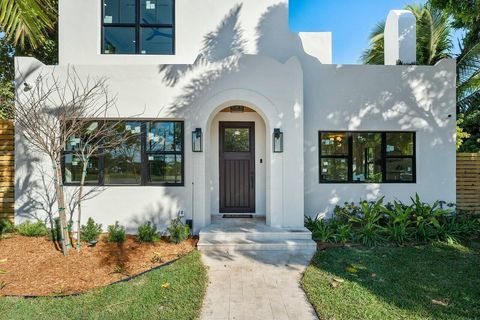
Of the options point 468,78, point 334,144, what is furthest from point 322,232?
point 468,78

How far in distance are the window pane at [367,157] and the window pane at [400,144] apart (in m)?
0.27

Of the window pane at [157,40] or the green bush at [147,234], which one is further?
the window pane at [157,40]

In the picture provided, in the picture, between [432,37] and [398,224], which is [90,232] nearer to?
[398,224]

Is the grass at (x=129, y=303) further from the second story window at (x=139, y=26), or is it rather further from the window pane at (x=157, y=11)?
the window pane at (x=157, y=11)

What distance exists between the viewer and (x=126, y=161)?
281 inches

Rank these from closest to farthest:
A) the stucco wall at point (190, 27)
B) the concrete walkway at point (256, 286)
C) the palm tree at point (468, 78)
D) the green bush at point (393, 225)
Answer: the concrete walkway at point (256, 286), the green bush at point (393, 225), the stucco wall at point (190, 27), the palm tree at point (468, 78)

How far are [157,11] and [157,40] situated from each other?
0.84 metres

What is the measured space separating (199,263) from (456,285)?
422 centimetres

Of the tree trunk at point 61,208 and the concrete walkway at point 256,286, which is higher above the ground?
the tree trunk at point 61,208

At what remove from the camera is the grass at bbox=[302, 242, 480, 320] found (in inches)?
149

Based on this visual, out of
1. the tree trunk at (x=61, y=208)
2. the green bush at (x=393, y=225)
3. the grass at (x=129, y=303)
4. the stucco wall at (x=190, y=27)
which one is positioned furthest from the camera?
the stucco wall at (x=190, y=27)

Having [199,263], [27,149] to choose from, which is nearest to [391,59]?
[199,263]

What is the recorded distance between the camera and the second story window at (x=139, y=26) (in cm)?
836

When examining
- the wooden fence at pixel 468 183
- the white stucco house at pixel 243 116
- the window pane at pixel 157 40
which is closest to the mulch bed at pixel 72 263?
the white stucco house at pixel 243 116
